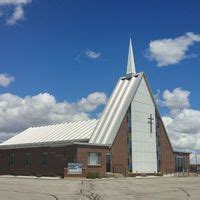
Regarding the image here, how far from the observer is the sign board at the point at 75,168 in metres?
50.2

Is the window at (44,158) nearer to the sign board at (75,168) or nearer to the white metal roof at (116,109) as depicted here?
the white metal roof at (116,109)

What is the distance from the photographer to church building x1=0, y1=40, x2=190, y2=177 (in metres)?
54.1

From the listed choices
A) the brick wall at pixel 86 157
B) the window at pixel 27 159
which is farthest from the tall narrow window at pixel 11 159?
the brick wall at pixel 86 157

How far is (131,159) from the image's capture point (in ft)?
198

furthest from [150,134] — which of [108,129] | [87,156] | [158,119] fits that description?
[87,156]

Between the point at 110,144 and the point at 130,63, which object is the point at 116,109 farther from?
the point at 130,63

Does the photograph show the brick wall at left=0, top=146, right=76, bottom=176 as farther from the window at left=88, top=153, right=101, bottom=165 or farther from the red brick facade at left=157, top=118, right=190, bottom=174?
the red brick facade at left=157, top=118, right=190, bottom=174

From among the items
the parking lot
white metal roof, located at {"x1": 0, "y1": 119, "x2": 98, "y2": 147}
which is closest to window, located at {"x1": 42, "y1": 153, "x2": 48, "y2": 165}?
white metal roof, located at {"x1": 0, "y1": 119, "x2": 98, "y2": 147}

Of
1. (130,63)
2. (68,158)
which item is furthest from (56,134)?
(130,63)

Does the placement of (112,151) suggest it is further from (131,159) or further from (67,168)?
(67,168)

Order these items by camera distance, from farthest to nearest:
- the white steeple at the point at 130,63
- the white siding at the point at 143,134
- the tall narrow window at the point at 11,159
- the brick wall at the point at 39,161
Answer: the white steeple at the point at 130,63, the tall narrow window at the point at 11,159, the white siding at the point at 143,134, the brick wall at the point at 39,161

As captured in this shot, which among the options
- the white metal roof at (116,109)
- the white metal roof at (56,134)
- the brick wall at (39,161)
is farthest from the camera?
the white metal roof at (56,134)

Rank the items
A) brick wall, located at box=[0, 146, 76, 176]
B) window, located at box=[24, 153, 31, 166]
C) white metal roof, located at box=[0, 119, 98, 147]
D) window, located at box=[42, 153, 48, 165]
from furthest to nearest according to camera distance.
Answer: white metal roof, located at box=[0, 119, 98, 147]
window, located at box=[24, 153, 31, 166]
window, located at box=[42, 153, 48, 165]
brick wall, located at box=[0, 146, 76, 176]

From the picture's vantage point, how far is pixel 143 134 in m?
63.9
